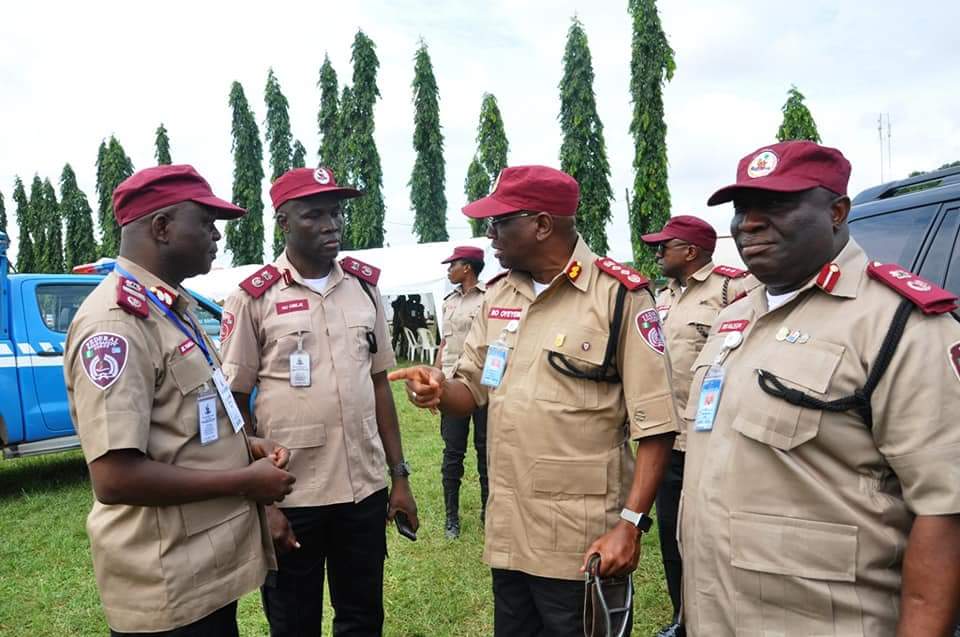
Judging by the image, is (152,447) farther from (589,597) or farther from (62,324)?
(62,324)

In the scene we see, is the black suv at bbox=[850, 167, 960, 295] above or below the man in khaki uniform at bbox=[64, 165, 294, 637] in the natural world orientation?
above

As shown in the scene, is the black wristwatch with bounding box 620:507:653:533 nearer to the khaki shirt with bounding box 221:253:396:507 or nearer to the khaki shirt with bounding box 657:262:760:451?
the khaki shirt with bounding box 221:253:396:507

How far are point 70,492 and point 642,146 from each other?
17.3 metres

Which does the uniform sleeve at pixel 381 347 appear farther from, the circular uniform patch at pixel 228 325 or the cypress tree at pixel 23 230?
the cypress tree at pixel 23 230

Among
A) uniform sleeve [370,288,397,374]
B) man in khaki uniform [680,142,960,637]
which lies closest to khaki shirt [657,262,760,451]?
uniform sleeve [370,288,397,374]

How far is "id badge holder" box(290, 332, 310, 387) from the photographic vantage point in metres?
2.70

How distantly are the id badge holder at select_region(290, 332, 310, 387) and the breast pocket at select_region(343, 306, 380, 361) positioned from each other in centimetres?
20

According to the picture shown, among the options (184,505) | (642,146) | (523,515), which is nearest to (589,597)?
(523,515)

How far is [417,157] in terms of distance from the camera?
27.4 meters

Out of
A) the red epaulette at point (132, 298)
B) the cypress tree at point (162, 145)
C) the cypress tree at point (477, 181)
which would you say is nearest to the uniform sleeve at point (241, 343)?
the red epaulette at point (132, 298)

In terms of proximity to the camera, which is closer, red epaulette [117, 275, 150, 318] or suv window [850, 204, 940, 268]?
red epaulette [117, 275, 150, 318]

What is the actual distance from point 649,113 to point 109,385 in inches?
779

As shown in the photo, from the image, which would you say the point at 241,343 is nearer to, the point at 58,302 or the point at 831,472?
the point at 831,472

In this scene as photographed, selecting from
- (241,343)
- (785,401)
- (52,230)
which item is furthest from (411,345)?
(52,230)
